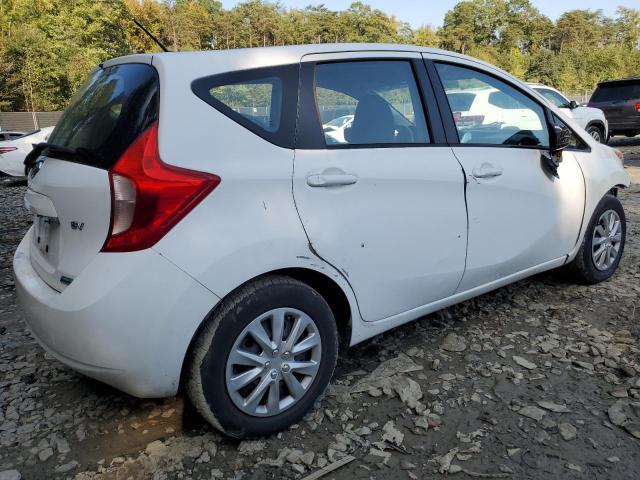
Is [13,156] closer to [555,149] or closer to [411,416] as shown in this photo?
[555,149]

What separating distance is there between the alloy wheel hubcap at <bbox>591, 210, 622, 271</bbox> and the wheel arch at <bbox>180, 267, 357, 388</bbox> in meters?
2.23

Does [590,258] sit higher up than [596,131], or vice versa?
[596,131]

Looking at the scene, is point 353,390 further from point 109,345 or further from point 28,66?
point 28,66

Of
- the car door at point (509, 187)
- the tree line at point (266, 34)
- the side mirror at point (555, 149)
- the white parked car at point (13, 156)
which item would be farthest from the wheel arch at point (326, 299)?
the tree line at point (266, 34)

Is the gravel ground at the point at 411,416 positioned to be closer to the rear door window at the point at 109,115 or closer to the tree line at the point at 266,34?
the rear door window at the point at 109,115

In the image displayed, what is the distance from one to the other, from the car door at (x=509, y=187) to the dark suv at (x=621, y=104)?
12.4 metres

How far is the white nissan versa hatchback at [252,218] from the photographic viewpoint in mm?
1965

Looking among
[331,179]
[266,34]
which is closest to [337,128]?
[331,179]

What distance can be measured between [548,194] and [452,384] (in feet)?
4.45

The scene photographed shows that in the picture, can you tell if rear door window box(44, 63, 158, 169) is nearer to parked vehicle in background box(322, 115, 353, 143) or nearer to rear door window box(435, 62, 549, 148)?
parked vehicle in background box(322, 115, 353, 143)

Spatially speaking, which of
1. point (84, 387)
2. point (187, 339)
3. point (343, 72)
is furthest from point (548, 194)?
point (84, 387)

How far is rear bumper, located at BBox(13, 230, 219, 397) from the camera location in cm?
192

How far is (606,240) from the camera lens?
3939 millimetres

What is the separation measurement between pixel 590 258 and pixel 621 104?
12.4 m
